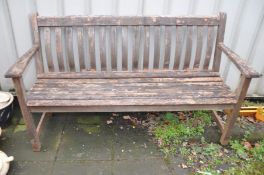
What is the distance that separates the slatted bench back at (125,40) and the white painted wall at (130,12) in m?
0.20

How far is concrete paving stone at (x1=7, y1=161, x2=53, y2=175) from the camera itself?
2.72 m

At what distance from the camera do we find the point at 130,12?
10.3ft

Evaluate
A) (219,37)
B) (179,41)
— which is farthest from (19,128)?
(219,37)

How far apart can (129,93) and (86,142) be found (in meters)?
0.79

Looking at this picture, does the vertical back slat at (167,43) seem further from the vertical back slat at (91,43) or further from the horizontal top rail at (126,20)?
the vertical back slat at (91,43)

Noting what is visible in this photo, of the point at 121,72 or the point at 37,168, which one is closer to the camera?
the point at 37,168

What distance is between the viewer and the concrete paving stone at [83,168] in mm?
2730

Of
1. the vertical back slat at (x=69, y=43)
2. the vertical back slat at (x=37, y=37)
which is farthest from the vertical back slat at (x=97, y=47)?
the vertical back slat at (x=37, y=37)

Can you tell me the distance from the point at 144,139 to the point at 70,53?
1.29 metres

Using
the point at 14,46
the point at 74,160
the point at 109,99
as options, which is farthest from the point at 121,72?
the point at 14,46

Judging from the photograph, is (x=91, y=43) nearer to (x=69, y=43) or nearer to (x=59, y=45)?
(x=69, y=43)

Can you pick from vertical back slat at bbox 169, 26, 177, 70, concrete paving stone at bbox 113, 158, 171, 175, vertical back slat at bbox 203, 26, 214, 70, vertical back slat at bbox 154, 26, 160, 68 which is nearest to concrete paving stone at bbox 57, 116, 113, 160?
concrete paving stone at bbox 113, 158, 171, 175

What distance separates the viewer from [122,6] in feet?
10.2

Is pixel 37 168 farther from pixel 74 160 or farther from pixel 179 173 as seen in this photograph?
pixel 179 173
